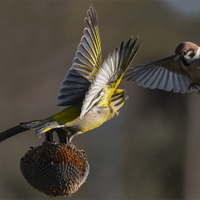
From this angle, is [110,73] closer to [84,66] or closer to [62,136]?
[84,66]

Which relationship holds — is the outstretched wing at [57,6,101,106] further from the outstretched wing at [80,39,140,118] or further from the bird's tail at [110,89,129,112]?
the bird's tail at [110,89,129,112]

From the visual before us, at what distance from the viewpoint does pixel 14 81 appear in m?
5.70

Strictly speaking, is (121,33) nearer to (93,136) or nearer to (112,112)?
(93,136)

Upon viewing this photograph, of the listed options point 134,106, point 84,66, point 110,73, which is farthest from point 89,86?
point 134,106

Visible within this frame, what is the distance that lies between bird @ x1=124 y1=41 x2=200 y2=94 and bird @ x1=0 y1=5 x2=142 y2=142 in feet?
3.24

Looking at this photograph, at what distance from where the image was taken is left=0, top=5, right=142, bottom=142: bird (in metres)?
2.17

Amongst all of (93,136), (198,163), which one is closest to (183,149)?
(198,163)

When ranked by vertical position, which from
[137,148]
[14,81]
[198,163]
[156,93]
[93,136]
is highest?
[14,81]

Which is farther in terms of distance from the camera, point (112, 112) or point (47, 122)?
point (112, 112)

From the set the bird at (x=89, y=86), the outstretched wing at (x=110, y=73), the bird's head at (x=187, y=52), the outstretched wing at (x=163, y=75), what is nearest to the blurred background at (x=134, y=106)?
the outstretched wing at (x=163, y=75)

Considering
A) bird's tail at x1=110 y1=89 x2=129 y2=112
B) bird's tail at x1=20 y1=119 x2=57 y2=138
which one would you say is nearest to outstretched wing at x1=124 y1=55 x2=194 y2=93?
bird's tail at x1=110 y1=89 x2=129 y2=112

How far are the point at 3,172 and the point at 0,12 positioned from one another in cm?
291

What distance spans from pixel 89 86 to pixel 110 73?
0.17 m

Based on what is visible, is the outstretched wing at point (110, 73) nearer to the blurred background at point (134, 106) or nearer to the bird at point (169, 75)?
the bird at point (169, 75)
